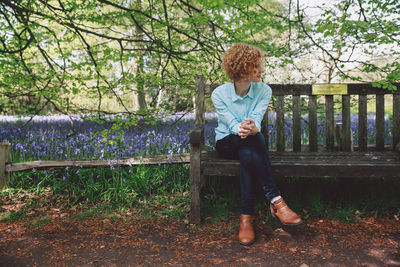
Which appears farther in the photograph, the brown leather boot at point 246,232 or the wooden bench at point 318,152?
the wooden bench at point 318,152

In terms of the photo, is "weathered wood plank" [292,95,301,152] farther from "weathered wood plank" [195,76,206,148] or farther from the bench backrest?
"weathered wood plank" [195,76,206,148]

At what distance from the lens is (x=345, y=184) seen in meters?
3.35

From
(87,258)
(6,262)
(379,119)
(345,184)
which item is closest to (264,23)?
(379,119)

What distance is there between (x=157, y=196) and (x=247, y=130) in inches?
55.2

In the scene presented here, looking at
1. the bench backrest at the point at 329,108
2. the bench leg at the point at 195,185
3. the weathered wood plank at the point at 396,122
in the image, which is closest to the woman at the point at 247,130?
the bench leg at the point at 195,185

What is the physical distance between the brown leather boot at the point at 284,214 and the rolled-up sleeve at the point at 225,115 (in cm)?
67

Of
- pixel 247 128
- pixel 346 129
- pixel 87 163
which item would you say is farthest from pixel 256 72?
pixel 87 163

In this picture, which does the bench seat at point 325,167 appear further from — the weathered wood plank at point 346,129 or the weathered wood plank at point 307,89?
the weathered wood plank at point 307,89

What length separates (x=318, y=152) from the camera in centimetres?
331

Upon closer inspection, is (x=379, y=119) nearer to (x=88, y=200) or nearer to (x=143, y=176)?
(x=143, y=176)

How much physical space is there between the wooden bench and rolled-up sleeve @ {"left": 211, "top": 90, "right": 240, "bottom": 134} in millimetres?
246

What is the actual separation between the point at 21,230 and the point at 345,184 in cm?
319

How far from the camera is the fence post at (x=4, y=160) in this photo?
3543mm

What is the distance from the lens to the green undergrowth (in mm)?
2996
